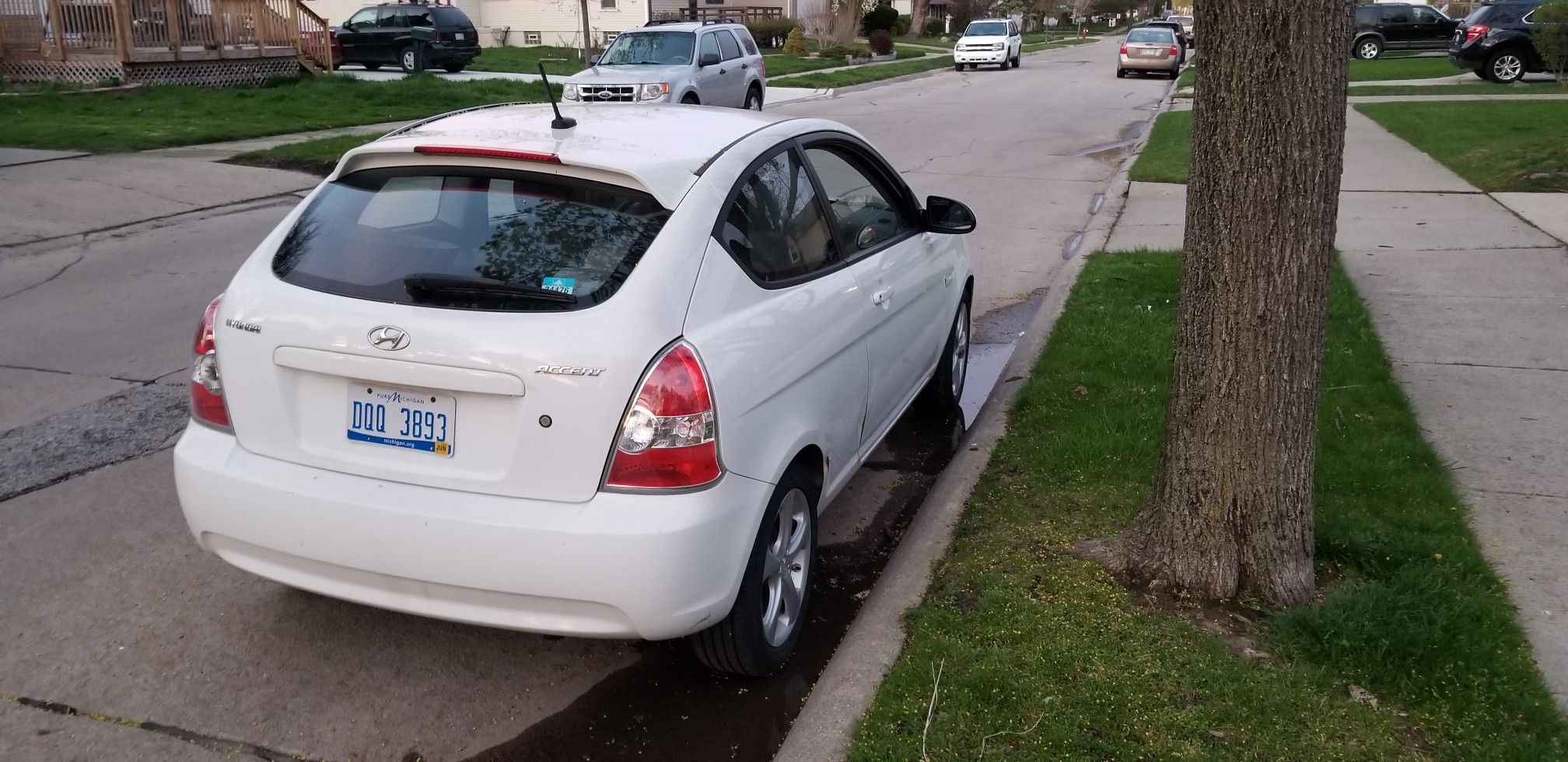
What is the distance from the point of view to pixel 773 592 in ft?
12.5

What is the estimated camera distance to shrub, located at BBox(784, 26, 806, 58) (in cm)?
4388

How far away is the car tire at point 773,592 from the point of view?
11.7 ft

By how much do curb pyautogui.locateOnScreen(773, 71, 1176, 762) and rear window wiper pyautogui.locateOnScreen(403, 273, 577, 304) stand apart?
1.34 meters

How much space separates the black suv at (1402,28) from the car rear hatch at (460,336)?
132 ft

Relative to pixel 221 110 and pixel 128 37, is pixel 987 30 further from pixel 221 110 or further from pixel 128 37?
pixel 221 110

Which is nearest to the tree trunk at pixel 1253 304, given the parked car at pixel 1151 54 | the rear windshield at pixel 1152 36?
the parked car at pixel 1151 54

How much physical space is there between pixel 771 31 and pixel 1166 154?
3711 cm

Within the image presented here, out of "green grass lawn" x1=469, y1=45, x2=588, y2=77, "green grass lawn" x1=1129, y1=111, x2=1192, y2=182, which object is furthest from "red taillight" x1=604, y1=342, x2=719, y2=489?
"green grass lawn" x1=469, y1=45, x2=588, y2=77

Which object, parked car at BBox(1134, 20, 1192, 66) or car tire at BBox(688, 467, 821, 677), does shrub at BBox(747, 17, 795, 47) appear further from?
car tire at BBox(688, 467, 821, 677)

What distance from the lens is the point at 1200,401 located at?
387 cm

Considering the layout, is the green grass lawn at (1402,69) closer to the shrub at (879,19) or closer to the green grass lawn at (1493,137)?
the green grass lawn at (1493,137)

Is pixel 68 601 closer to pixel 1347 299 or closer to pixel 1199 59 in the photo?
pixel 1199 59

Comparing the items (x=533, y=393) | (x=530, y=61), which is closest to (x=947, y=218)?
(x=533, y=393)

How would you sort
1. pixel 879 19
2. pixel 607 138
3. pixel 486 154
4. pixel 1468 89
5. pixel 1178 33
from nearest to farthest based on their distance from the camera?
1. pixel 486 154
2. pixel 607 138
3. pixel 1468 89
4. pixel 1178 33
5. pixel 879 19
